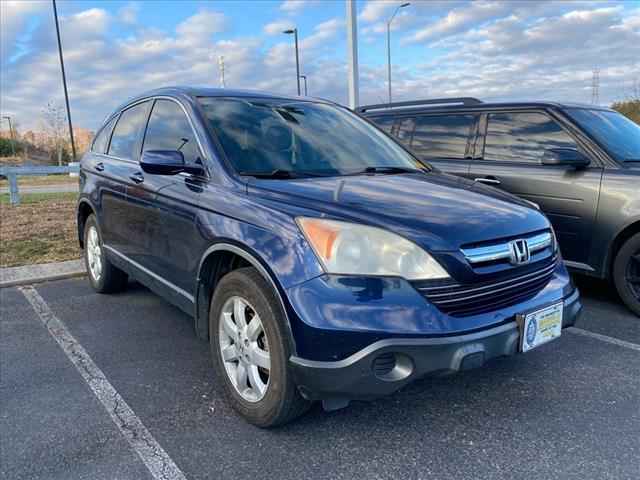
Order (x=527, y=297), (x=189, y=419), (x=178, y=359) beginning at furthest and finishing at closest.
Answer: (x=178, y=359) → (x=189, y=419) → (x=527, y=297)

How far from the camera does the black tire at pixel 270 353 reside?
7.81ft

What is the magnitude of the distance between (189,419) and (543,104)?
13.5 feet

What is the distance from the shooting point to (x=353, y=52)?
10508 millimetres

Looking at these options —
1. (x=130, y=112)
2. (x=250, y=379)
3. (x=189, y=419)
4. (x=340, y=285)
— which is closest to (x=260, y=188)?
(x=340, y=285)

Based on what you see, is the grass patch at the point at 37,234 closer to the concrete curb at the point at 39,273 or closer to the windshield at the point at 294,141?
the concrete curb at the point at 39,273

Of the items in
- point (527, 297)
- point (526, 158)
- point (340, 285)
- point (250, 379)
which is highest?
point (526, 158)

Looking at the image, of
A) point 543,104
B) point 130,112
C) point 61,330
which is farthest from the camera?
point 543,104

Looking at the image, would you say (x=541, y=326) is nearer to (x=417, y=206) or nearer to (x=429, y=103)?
(x=417, y=206)

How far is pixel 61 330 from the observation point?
13.7 ft

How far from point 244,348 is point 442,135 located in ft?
12.4

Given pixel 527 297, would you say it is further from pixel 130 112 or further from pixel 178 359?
pixel 130 112

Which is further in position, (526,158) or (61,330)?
(526,158)

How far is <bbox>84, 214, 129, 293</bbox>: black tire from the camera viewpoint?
4.84m

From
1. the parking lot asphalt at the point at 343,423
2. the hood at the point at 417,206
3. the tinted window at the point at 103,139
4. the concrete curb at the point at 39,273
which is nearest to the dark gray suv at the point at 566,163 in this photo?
the parking lot asphalt at the point at 343,423
